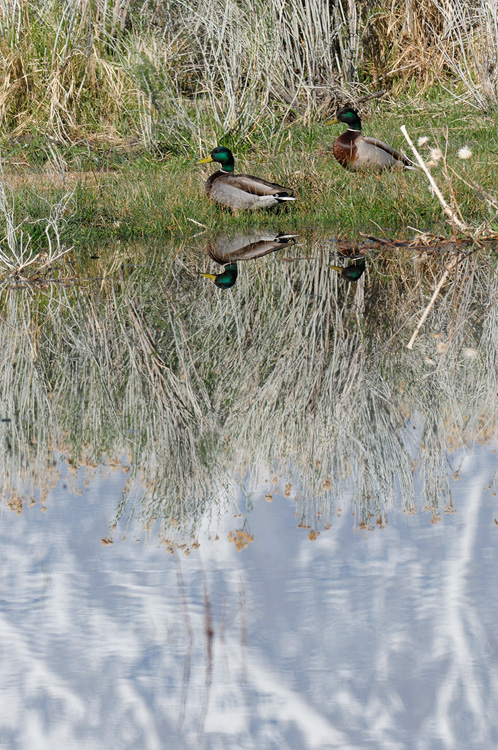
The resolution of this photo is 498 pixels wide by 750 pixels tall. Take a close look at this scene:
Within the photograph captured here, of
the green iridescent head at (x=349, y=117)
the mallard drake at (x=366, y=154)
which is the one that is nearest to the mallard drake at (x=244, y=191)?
the mallard drake at (x=366, y=154)

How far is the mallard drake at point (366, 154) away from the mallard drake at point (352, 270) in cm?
324

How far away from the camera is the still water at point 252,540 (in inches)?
94.4

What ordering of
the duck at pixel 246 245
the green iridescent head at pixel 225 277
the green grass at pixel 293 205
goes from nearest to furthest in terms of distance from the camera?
the green iridescent head at pixel 225 277 → the duck at pixel 246 245 → the green grass at pixel 293 205

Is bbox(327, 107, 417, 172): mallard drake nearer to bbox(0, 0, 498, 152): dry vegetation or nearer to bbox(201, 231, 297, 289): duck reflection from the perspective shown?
bbox(201, 231, 297, 289): duck reflection

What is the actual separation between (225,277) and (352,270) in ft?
3.34

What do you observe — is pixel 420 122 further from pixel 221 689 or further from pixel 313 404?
pixel 221 689

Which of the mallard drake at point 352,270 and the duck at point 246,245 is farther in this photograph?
the duck at point 246,245

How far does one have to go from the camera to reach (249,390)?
4996mm

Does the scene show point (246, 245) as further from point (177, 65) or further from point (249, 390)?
point (177, 65)

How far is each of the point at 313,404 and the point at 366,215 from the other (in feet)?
19.6

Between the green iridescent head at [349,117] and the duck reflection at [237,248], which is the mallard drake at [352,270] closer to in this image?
→ the duck reflection at [237,248]

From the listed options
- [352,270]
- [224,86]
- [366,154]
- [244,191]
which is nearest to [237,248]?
[244,191]

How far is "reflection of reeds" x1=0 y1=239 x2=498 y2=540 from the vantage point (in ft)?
12.5

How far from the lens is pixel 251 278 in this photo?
27.1 feet
